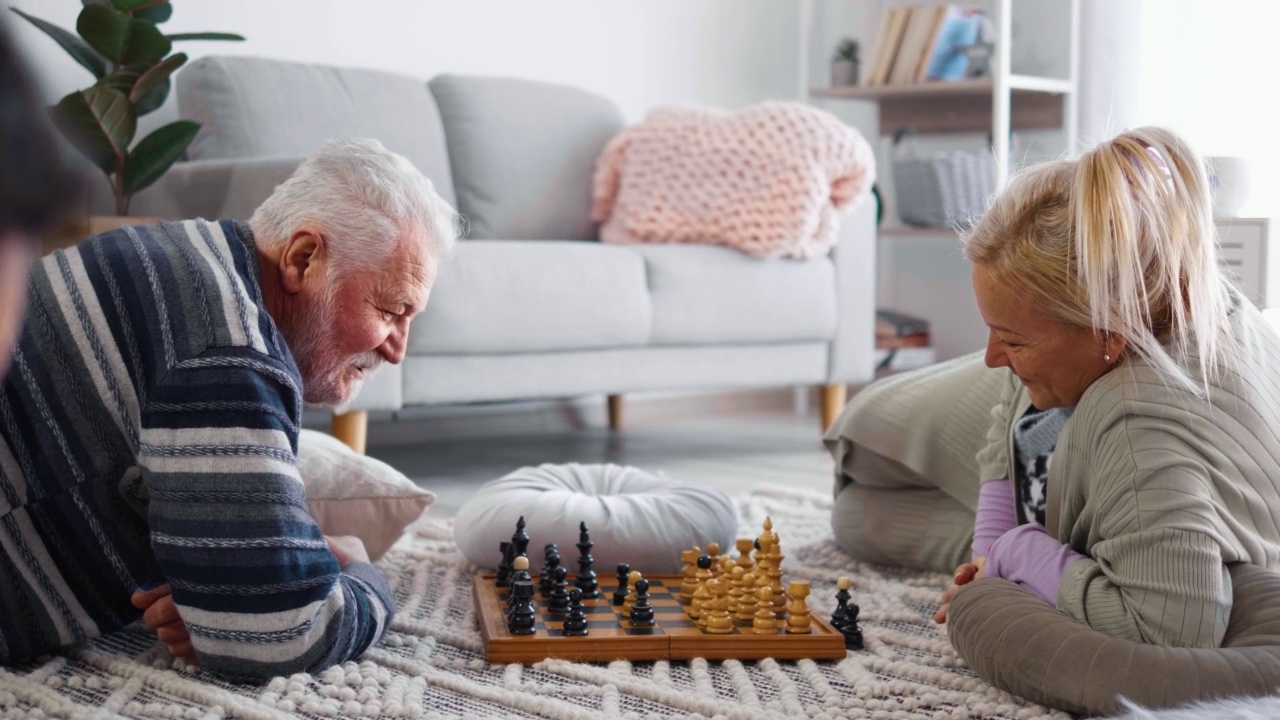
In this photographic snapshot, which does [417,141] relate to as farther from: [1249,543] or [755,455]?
[1249,543]

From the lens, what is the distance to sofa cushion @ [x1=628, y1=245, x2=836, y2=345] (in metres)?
3.40

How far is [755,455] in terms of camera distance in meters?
3.78

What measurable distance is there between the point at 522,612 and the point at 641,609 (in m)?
0.15

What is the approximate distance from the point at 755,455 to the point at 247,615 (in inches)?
97.5

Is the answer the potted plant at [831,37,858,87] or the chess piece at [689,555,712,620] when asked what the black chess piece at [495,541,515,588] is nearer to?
the chess piece at [689,555,712,620]

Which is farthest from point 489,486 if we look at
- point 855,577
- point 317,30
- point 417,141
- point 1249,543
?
point 317,30

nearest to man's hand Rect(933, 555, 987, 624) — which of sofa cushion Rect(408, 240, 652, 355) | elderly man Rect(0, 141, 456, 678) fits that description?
elderly man Rect(0, 141, 456, 678)

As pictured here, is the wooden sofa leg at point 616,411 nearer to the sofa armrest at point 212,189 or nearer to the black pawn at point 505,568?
the sofa armrest at point 212,189

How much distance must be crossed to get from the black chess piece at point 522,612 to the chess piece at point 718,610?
0.73 feet

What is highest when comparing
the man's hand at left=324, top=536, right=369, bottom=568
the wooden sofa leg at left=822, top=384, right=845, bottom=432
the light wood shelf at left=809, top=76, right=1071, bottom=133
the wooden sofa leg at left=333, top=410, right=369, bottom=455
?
the light wood shelf at left=809, top=76, right=1071, bottom=133

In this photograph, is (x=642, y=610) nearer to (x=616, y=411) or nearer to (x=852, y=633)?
(x=852, y=633)

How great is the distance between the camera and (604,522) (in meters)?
2.05

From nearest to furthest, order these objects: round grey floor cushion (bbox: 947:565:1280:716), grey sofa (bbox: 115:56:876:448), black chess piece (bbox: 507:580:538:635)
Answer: round grey floor cushion (bbox: 947:565:1280:716), black chess piece (bbox: 507:580:538:635), grey sofa (bbox: 115:56:876:448)

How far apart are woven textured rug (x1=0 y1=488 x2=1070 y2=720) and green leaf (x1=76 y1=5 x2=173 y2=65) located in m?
1.41
